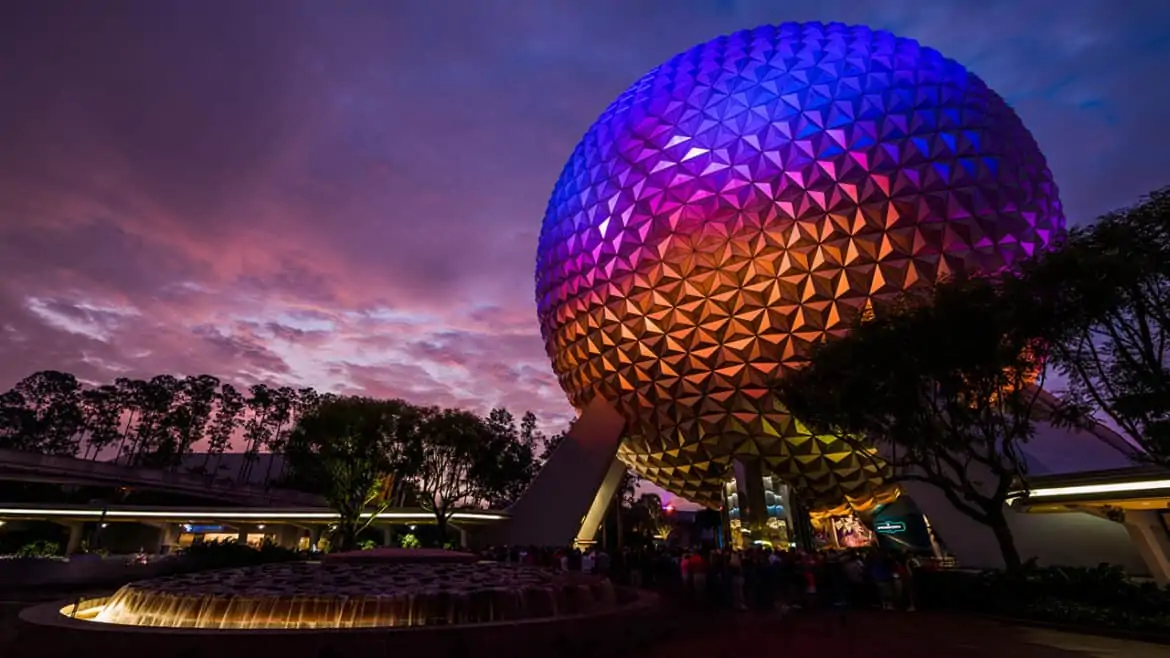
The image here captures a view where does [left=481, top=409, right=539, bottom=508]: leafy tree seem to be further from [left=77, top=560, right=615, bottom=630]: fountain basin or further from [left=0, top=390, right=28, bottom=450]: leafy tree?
[left=0, top=390, right=28, bottom=450]: leafy tree

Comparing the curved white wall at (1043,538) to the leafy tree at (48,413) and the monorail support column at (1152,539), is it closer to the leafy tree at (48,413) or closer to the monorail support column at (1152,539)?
the monorail support column at (1152,539)

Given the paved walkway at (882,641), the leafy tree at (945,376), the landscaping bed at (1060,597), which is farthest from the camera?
the leafy tree at (945,376)

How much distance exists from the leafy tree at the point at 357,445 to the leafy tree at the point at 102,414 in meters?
70.6

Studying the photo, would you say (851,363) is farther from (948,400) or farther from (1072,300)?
(1072,300)

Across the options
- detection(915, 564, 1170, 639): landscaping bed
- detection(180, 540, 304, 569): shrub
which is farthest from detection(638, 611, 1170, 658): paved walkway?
detection(180, 540, 304, 569): shrub

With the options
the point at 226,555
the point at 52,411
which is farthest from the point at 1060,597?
the point at 52,411

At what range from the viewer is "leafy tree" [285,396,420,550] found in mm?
26188

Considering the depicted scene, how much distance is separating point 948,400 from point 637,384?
38.3ft

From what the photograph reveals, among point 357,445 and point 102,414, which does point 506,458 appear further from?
point 102,414

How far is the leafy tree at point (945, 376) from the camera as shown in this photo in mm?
13164

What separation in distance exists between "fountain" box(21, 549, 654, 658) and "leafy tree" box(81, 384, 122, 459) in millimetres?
89414

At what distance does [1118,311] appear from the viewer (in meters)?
12.5

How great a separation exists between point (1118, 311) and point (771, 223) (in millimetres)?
10194

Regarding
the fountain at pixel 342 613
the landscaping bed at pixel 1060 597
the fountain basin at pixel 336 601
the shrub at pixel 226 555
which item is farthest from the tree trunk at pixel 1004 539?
the shrub at pixel 226 555
